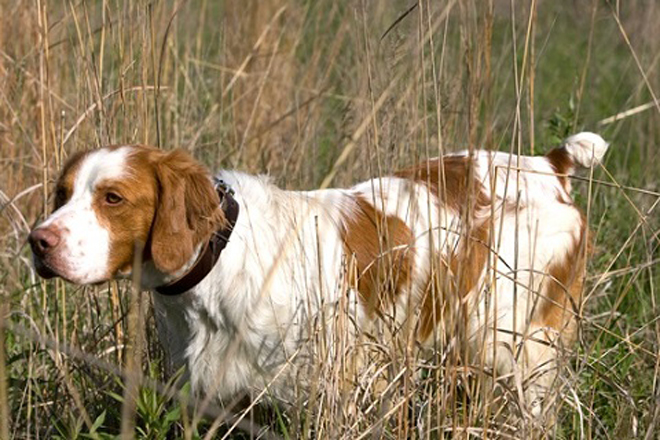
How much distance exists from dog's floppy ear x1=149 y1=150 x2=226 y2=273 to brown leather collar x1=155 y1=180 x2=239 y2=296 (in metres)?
0.05

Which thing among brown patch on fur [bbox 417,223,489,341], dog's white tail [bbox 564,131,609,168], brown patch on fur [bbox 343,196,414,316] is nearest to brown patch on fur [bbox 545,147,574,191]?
dog's white tail [bbox 564,131,609,168]

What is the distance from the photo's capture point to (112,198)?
3303 mm

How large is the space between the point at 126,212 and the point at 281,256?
0.49 m

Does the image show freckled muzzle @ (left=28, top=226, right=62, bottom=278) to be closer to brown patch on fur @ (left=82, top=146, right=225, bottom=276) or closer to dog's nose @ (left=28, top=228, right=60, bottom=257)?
dog's nose @ (left=28, top=228, right=60, bottom=257)

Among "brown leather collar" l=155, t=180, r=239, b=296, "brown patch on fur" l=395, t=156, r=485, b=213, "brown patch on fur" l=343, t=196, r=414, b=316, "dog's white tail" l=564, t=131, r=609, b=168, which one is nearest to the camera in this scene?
"brown leather collar" l=155, t=180, r=239, b=296

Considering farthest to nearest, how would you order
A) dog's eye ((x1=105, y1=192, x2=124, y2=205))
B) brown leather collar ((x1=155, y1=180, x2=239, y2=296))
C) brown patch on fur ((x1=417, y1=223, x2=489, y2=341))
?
1. brown leather collar ((x1=155, y1=180, x2=239, y2=296))
2. dog's eye ((x1=105, y1=192, x2=124, y2=205))
3. brown patch on fur ((x1=417, y1=223, x2=489, y2=341))

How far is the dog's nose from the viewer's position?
10.2 feet

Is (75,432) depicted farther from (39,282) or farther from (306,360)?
(39,282)

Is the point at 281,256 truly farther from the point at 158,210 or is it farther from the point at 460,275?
the point at 460,275

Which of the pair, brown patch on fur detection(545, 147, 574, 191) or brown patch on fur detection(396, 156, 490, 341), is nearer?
brown patch on fur detection(396, 156, 490, 341)

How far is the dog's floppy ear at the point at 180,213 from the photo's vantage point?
11.0ft

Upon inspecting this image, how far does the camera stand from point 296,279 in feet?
11.8

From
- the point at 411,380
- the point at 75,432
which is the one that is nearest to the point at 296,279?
the point at 411,380

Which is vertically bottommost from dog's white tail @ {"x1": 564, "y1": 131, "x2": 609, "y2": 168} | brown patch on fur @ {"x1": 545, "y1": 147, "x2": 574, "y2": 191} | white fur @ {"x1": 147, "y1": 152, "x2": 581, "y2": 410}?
white fur @ {"x1": 147, "y1": 152, "x2": 581, "y2": 410}
